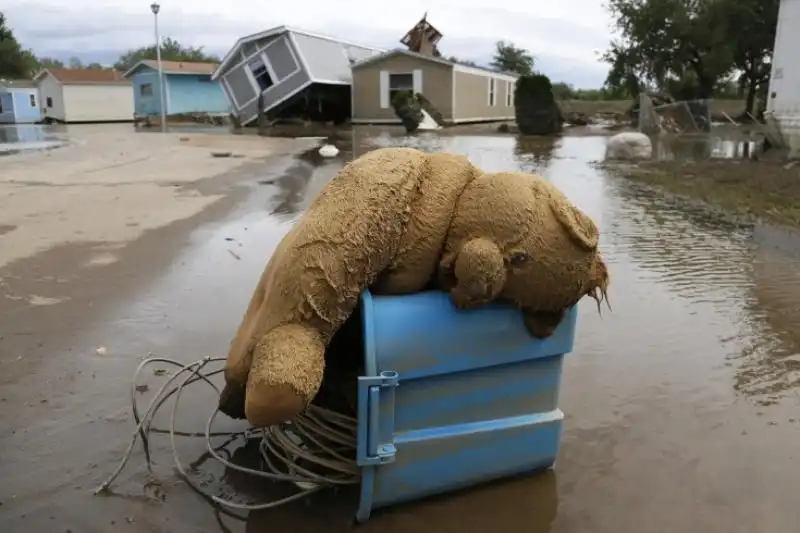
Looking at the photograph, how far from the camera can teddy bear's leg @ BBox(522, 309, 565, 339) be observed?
2771mm

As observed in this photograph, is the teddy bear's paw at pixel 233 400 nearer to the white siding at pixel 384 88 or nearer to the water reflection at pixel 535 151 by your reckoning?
the water reflection at pixel 535 151

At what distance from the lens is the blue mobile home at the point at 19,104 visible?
46156mm

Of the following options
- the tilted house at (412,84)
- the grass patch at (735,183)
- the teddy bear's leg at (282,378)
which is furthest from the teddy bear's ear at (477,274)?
the tilted house at (412,84)

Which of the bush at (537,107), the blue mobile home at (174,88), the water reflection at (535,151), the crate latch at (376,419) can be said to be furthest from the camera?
the blue mobile home at (174,88)

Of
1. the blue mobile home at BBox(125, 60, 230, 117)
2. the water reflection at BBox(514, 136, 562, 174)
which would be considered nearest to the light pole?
the blue mobile home at BBox(125, 60, 230, 117)

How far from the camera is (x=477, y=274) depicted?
2.55 m

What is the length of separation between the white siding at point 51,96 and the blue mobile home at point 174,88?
13.6ft

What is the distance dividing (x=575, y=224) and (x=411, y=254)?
0.62 m

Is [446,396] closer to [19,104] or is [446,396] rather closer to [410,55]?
[410,55]

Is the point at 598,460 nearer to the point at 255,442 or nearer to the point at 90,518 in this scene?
the point at 255,442

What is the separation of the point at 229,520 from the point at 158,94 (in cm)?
4454

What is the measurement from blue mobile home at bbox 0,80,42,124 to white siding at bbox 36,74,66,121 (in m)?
0.47

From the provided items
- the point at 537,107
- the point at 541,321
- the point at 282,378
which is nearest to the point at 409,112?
the point at 537,107

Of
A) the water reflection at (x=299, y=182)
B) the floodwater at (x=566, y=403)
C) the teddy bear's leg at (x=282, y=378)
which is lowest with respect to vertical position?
the floodwater at (x=566, y=403)
